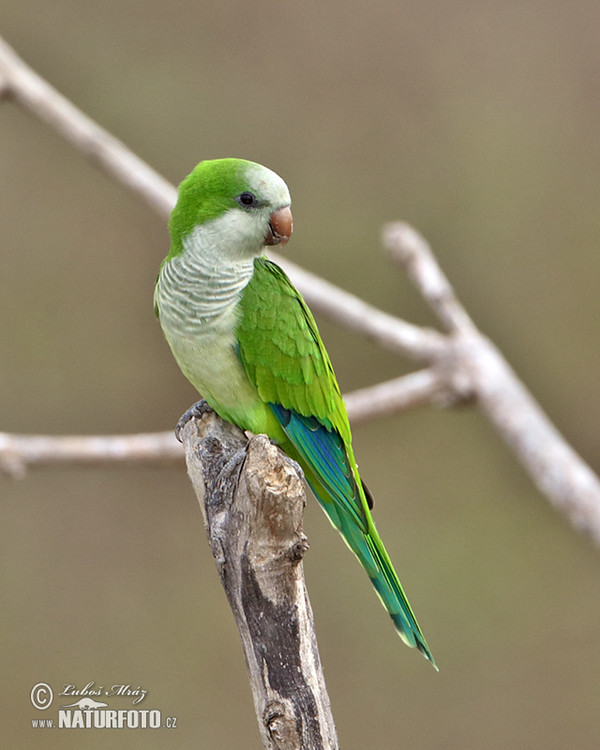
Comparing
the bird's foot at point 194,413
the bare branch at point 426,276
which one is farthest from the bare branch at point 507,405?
the bird's foot at point 194,413

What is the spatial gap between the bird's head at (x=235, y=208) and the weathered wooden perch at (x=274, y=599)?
0.97ft

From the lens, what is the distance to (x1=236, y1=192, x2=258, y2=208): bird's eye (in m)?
1.09

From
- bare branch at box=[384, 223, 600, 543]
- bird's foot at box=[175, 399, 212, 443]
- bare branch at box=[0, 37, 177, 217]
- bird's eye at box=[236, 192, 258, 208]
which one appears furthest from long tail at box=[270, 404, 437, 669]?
bare branch at box=[0, 37, 177, 217]

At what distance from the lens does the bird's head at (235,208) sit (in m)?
1.08

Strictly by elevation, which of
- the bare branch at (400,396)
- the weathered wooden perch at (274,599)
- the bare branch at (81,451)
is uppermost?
the bare branch at (81,451)

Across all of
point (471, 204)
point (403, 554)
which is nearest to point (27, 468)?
point (403, 554)

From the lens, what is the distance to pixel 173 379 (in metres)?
2.65

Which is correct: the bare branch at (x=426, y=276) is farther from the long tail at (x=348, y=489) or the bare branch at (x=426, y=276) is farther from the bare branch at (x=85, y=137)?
the long tail at (x=348, y=489)

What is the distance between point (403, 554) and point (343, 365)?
0.64m

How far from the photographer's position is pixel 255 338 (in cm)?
112

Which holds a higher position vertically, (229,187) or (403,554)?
(403,554)

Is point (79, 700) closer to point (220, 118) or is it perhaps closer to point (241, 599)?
point (241, 599)

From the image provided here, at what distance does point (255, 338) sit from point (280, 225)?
151 mm

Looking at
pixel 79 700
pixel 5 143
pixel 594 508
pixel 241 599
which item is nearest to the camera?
pixel 241 599
